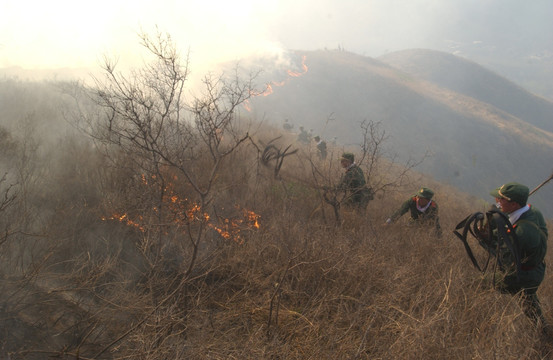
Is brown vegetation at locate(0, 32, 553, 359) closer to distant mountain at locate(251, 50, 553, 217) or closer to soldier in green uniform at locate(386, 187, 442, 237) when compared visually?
soldier in green uniform at locate(386, 187, 442, 237)

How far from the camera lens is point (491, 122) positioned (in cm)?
3253

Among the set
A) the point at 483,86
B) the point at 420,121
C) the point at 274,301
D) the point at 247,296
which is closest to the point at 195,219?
the point at 247,296

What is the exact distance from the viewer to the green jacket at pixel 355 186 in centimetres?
520

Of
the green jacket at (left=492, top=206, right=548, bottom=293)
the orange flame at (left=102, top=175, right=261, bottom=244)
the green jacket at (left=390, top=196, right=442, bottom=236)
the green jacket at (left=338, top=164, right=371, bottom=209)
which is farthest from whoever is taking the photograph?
the green jacket at (left=338, top=164, right=371, bottom=209)

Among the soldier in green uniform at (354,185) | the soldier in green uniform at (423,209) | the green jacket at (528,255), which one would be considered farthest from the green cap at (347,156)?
the green jacket at (528,255)

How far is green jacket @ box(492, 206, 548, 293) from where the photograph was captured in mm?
2648

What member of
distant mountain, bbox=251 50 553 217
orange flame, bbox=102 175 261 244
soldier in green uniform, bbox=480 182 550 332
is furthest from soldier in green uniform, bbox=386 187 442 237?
distant mountain, bbox=251 50 553 217

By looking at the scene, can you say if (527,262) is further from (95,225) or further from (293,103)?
(293,103)

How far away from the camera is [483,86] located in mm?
52531

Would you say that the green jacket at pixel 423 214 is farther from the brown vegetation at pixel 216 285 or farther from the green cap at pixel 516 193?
the green cap at pixel 516 193

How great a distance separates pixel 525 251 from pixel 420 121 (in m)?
29.6

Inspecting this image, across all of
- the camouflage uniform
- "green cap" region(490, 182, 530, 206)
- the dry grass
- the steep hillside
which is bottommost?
the dry grass

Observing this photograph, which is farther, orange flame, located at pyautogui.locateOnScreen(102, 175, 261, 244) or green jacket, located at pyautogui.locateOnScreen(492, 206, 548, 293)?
orange flame, located at pyautogui.locateOnScreen(102, 175, 261, 244)

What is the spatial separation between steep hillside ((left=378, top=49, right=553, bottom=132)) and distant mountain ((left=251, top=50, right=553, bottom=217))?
49.6 ft
